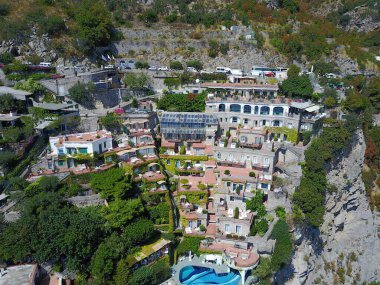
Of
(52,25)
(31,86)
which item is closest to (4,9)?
(52,25)

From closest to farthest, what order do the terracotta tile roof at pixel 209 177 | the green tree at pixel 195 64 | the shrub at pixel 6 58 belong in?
the terracotta tile roof at pixel 209 177 → the shrub at pixel 6 58 → the green tree at pixel 195 64

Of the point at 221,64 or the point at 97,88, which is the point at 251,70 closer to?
the point at 221,64

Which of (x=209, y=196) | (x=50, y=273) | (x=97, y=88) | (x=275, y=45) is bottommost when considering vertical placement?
(x=50, y=273)

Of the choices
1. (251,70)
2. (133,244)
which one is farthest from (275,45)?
(133,244)

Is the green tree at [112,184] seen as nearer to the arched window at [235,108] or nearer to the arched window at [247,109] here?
the arched window at [235,108]

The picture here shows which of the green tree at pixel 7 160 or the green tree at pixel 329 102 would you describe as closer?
the green tree at pixel 7 160

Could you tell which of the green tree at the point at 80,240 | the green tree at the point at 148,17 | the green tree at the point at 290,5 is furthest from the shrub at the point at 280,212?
the green tree at the point at 290,5

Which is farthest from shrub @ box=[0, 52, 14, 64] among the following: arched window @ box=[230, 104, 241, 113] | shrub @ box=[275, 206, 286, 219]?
shrub @ box=[275, 206, 286, 219]

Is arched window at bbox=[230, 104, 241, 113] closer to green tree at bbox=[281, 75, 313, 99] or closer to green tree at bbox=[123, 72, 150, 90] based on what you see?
green tree at bbox=[281, 75, 313, 99]
